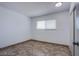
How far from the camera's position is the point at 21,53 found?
4.94 ft

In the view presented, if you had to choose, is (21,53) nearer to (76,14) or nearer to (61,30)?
(61,30)

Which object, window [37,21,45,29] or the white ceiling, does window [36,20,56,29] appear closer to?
window [37,21,45,29]

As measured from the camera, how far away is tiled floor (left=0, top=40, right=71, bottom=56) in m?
1.47

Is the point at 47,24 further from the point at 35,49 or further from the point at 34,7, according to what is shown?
the point at 35,49

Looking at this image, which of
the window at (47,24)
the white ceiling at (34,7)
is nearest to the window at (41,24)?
the window at (47,24)

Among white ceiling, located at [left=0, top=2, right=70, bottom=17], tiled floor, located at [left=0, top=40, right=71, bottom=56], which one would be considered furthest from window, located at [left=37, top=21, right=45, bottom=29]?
tiled floor, located at [left=0, top=40, right=71, bottom=56]

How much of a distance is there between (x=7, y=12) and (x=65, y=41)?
1.14 metres

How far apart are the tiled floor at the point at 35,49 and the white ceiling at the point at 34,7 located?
21.7 inches

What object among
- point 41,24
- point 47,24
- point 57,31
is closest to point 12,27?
point 41,24

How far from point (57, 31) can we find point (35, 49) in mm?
529

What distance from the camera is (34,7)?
1.46 metres

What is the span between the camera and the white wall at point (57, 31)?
1.46 meters

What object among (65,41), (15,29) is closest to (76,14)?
(65,41)

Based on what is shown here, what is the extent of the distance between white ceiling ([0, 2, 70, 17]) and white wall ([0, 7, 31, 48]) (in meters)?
0.09
